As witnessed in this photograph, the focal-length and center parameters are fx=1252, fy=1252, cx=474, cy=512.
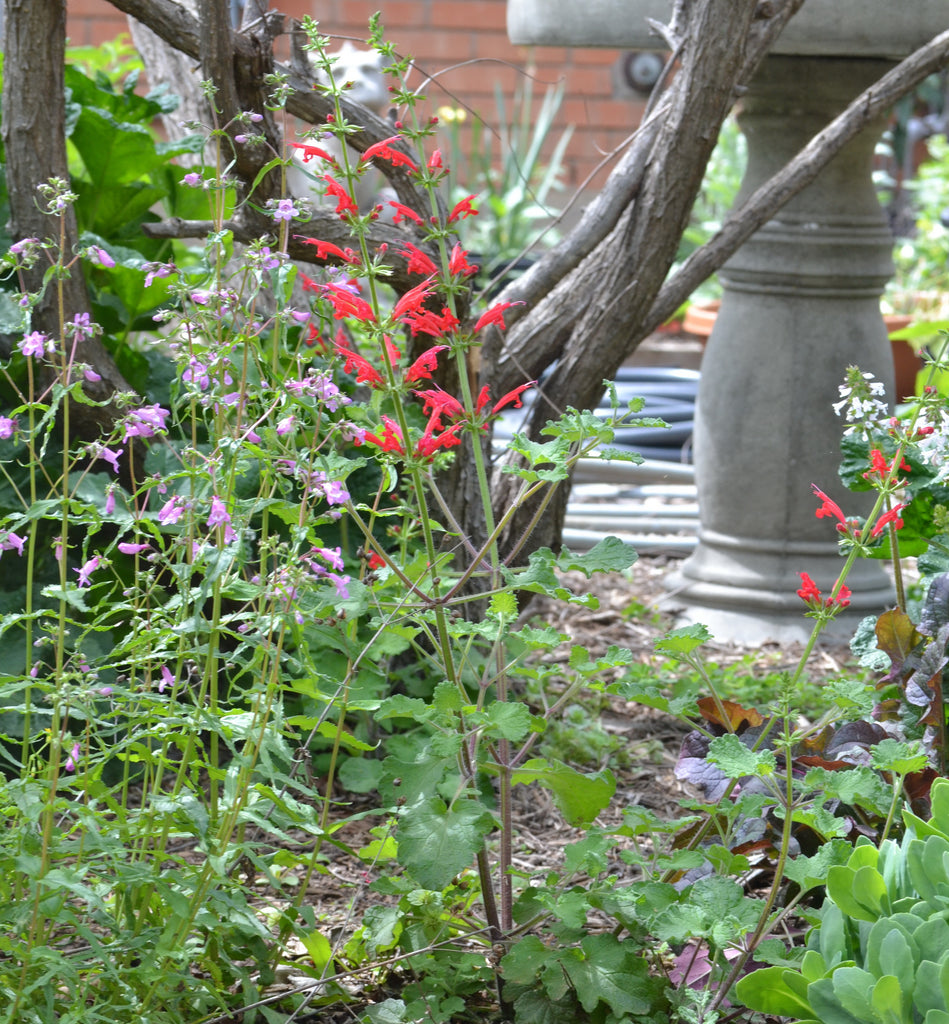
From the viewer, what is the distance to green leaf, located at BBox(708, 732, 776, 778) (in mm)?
1278

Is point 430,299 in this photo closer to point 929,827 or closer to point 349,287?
point 349,287

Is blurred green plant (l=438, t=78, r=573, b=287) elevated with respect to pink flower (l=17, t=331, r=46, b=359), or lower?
elevated

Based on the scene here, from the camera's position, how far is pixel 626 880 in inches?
74.3

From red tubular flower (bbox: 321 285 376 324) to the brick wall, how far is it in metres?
5.28

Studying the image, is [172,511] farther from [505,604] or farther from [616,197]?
[616,197]

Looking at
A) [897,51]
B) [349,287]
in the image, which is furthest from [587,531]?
[349,287]

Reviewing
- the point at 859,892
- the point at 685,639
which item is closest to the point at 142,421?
the point at 685,639

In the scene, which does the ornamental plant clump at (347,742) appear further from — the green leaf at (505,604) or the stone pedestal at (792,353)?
the stone pedestal at (792,353)

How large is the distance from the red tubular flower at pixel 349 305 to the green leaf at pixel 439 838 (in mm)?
508

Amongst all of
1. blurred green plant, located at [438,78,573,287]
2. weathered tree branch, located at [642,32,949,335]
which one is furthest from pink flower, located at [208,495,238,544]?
Answer: blurred green plant, located at [438,78,573,287]

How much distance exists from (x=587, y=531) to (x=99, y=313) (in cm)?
182

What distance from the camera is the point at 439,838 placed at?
1280 mm

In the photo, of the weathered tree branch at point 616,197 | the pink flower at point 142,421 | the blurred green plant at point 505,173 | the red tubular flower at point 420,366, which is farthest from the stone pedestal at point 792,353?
the blurred green plant at point 505,173

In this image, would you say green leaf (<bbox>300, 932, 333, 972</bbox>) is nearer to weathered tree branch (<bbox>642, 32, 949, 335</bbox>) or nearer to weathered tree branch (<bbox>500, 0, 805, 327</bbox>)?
weathered tree branch (<bbox>500, 0, 805, 327</bbox>)
